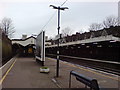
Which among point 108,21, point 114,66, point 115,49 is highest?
point 108,21

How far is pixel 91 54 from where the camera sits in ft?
105

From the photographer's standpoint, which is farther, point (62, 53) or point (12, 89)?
point (62, 53)

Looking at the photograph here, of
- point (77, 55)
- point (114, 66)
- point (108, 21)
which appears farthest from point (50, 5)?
point (108, 21)

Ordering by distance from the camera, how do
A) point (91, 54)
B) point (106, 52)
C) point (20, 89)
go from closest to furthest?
point (20, 89), point (106, 52), point (91, 54)

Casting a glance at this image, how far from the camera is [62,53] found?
183 feet

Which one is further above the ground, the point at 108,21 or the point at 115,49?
the point at 108,21

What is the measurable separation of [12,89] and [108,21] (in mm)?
58416

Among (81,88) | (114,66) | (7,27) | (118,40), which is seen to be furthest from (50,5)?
(7,27)

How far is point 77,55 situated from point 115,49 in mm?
17434

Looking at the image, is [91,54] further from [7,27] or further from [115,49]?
[7,27]

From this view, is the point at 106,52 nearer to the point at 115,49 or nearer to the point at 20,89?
the point at 115,49

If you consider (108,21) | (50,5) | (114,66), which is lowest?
(114,66)

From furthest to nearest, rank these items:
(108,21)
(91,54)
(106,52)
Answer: (108,21) → (91,54) → (106,52)

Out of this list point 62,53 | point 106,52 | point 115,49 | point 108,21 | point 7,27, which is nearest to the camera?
point 115,49
